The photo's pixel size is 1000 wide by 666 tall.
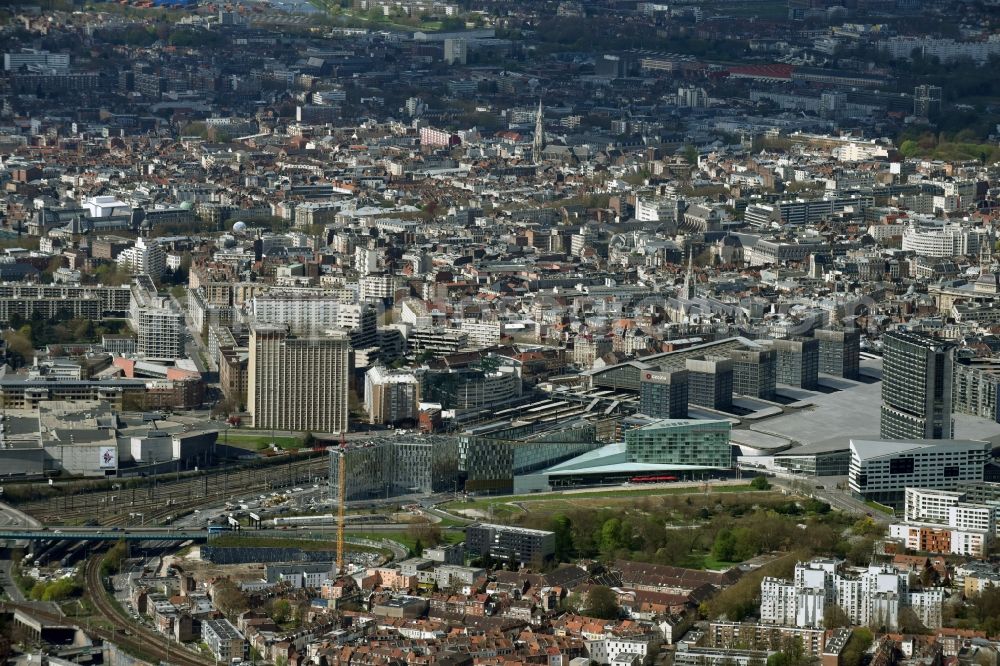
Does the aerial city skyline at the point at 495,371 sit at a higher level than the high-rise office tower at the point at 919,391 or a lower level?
lower

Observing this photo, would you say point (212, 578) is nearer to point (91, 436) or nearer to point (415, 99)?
point (91, 436)

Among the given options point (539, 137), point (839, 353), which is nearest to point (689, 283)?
point (839, 353)

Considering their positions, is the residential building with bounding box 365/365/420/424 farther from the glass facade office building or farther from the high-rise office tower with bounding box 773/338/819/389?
the high-rise office tower with bounding box 773/338/819/389

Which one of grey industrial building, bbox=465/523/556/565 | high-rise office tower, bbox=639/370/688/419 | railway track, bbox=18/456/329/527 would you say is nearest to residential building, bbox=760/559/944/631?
grey industrial building, bbox=465/523/556/565

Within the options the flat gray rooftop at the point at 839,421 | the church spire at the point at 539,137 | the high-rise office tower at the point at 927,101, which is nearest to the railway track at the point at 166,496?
the flat gray rooftop at the point at 839,421

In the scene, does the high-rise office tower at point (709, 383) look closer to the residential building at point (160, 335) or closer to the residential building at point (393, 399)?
the residential building at point (393, 399)

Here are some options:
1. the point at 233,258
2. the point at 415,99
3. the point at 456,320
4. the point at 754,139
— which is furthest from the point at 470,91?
the point at 456,320

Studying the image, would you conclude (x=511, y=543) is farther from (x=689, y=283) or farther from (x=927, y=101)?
(x=927, y=101)
